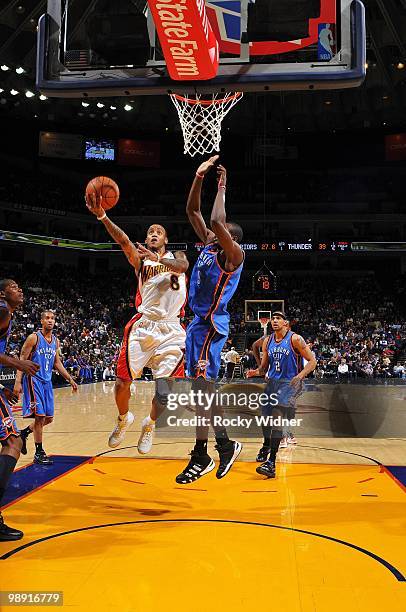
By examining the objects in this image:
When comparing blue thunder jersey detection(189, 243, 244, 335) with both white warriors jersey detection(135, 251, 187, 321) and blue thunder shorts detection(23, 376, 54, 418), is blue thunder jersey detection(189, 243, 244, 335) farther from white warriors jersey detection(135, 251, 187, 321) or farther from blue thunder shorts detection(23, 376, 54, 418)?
blue thunder shorts detection(23, 376, 54, 418)

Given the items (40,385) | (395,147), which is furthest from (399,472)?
(395,147)

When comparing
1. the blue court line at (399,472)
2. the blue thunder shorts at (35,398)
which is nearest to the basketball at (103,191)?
the blue thunder shorts at (35,398)

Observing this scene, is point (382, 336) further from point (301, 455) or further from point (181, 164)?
point (301, 455)

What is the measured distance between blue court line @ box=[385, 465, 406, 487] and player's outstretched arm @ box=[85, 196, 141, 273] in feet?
12.5

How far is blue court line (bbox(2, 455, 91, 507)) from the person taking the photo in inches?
225

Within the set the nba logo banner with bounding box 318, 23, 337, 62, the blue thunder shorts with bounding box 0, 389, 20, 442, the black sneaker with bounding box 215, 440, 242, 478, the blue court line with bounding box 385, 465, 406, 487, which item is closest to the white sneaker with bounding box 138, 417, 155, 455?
the black sneaker with bounding box 215, 440, 242, 478

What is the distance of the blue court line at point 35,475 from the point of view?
18.7 feet

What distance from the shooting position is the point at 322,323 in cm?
2505

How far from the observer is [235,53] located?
4.59m

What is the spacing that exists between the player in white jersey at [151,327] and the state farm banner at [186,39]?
4.18 feet

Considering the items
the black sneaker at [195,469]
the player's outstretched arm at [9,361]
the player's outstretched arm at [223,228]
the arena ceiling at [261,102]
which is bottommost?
the black sneaker at [195,469]

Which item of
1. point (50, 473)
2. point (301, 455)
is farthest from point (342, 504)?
point (50, 473)

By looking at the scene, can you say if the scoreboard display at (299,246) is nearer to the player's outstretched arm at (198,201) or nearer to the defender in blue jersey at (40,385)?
the defender in blue jersey at (40,385)

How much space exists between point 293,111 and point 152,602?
25.9 metres
